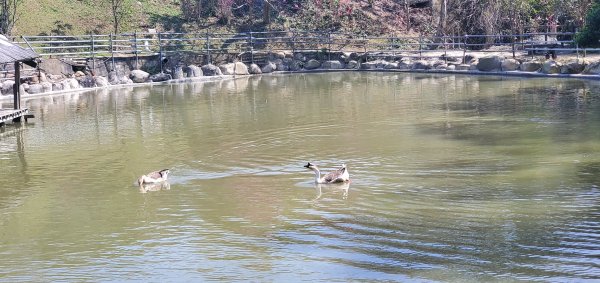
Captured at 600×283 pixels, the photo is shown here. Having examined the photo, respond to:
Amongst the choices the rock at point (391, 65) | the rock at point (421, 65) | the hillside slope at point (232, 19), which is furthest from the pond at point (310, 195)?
the hillside slope at point (232, 19)

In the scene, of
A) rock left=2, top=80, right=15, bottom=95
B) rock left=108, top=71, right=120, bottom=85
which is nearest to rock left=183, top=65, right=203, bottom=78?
rock left=108, top=71, right=120, bottom=85

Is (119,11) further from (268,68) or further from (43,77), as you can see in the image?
(43,77)

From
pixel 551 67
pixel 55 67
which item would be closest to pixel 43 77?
Result: pixel 55 67

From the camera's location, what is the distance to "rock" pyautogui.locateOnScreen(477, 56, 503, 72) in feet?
98.6

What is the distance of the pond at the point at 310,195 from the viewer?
30.0ft

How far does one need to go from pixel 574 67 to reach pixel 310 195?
17239 millimetres

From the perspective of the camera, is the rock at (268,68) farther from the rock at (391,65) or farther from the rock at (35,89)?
the rock at (35,89)

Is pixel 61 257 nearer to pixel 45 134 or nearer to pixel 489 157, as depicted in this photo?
pixel 489 157

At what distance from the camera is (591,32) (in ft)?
94.1

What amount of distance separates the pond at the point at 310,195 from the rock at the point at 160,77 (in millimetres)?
10557

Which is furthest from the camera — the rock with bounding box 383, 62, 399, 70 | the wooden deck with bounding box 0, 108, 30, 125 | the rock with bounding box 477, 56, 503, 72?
the rock with bounding box 383, 62, 399, 70

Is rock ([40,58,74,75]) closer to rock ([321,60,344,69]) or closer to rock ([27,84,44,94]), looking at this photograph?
rock ([27,84,44,94])

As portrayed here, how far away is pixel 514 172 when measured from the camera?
42.9ft

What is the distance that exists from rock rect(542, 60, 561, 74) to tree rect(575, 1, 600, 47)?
194 cm
